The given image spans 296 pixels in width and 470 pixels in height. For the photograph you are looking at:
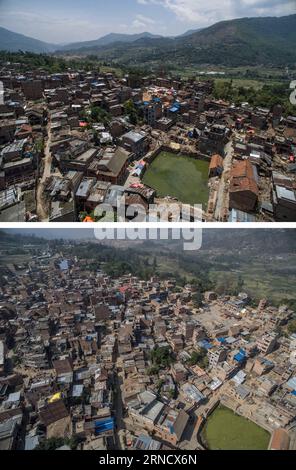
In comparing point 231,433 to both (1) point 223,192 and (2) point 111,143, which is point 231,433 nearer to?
(1) point 223,192

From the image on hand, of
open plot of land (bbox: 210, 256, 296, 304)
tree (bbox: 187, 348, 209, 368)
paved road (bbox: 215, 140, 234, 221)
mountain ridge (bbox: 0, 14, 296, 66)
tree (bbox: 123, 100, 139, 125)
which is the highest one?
mountain ridge (bbox: 0, 14, 296, 66)

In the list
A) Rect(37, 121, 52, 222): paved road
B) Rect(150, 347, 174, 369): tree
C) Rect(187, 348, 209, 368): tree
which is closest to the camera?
Rect(37, 121, 52, 222): paved road

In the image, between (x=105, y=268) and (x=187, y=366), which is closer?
(x=187, y=366)

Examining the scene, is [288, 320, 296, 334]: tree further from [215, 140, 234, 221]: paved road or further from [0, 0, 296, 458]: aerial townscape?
[215, 140, 234, 221]: paved road

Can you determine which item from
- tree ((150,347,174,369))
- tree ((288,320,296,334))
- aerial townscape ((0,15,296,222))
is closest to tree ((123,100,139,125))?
aerial townscape ((0,15,296,222))

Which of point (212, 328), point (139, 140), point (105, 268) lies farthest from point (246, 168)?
point (105, 268)

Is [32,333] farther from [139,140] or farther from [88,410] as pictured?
[139,140]
